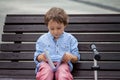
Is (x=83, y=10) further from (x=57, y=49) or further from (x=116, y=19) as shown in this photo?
(x=57, y=49)

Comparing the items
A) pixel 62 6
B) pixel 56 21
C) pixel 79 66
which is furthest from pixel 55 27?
pixel 62 6

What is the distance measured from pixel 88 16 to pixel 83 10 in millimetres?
5665

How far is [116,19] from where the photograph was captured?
207 inches

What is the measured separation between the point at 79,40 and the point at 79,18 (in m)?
0.32

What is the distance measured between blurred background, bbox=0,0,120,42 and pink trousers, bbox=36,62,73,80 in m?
5.82

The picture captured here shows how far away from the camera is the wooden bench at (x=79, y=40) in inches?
198

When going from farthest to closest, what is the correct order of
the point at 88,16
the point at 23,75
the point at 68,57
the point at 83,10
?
the point at 83,10 → the point at 88,16 → the point at 23,75 → the point at 68,57

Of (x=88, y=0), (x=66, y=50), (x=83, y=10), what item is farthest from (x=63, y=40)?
(x=88, y=0)

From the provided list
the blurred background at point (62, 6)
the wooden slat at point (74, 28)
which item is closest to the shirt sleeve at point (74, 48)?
the wooden slat at point (74, 28)

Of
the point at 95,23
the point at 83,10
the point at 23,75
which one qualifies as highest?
the point at 83,10

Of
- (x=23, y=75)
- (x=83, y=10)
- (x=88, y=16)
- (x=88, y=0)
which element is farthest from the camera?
(x=88, y=0)

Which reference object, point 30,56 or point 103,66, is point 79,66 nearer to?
point 103,66

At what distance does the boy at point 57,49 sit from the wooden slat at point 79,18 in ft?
1.85

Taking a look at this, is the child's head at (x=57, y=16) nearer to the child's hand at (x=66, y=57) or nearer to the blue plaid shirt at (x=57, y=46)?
the blue plaid shirt at (x=57, y=46)
